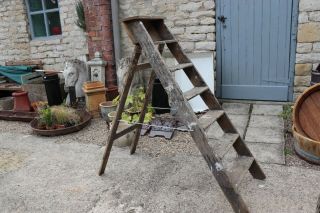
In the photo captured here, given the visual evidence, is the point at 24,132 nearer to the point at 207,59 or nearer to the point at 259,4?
the point at 207,59

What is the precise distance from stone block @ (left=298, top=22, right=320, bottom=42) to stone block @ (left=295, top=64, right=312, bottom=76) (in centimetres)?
37

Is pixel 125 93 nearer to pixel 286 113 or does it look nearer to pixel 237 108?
pixel 237 108

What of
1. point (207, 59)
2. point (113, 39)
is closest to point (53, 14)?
point (113, 39)

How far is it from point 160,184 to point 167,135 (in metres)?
1.15

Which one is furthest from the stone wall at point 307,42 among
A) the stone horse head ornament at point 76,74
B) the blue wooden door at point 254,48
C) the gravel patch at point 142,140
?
the stone horse head ornament at point 76,74

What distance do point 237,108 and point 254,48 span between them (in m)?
0.98

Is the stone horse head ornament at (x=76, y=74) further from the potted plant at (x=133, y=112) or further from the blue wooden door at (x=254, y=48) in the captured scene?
the blue wooden door at (x=254, y=48)

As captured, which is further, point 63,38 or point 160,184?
point 63,38

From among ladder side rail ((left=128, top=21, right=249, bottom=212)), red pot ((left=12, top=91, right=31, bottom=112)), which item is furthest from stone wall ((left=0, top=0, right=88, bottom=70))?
ladder side rail ((left=128, top=21, right=249, bottom=212))

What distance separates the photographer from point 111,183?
287cm

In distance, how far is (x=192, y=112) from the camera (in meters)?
2.16

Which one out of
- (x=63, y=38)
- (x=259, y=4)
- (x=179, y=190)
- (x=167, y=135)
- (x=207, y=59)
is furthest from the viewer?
(x=63, y=38)

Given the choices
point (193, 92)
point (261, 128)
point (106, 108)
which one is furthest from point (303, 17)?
point (106, 108)

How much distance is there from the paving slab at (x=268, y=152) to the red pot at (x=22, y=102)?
398cm
